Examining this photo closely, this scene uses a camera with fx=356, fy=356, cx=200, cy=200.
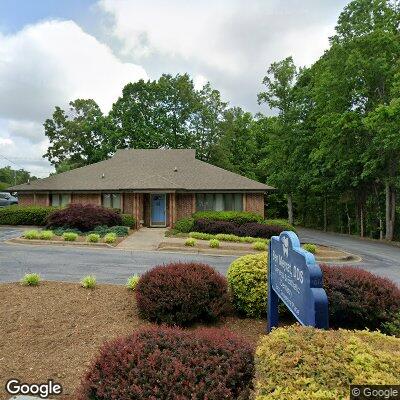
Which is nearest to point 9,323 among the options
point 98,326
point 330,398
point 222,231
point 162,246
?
point 98,326

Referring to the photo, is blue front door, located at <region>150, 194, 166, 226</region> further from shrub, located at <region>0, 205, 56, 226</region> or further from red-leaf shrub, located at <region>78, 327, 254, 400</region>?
red-leaf shrub, located at <region>78, 327, 254, 400</region>

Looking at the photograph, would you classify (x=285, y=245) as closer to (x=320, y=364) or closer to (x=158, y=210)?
(x=320, y=364)

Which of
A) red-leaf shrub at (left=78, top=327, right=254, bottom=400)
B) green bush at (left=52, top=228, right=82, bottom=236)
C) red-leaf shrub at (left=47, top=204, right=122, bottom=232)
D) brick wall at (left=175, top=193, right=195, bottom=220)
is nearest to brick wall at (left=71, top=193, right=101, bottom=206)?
red-leaf shrub at (left=47, top=204, right=122, bottom=232)

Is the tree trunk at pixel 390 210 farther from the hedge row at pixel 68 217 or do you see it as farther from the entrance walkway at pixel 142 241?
the hedge row at pixel 68 217

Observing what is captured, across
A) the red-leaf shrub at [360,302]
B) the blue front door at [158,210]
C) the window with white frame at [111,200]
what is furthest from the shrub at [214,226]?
the red-leaf shrub at [360,302]

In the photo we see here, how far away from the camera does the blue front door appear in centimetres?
2781

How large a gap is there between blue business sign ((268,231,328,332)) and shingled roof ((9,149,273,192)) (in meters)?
20.5

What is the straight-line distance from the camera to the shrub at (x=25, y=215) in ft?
84.7

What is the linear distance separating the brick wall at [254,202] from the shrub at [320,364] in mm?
24078

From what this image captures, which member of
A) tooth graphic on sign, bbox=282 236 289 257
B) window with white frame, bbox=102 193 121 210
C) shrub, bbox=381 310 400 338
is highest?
window with white frame, bbox=102 193 121 210

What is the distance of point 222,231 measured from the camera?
74.1 ft

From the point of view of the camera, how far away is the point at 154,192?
86.9 ft

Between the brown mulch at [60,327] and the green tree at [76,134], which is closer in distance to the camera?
the brown mulch at [60,327]

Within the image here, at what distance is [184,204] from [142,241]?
8.71 metres
